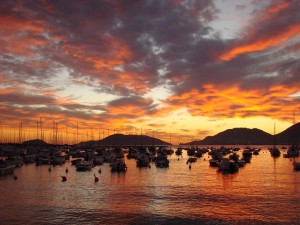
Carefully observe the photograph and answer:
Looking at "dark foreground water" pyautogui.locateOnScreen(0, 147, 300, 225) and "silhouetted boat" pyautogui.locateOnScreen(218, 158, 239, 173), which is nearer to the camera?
"dark foreground water" pyautogui.locateOnScreen(0, 147, 300, 225)

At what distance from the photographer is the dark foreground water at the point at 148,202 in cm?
4528

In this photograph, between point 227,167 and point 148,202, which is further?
point 227,167

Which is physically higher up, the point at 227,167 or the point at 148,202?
the point at 227,167

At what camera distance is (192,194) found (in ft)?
211

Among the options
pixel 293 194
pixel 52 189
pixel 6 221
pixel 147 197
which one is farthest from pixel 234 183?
pixel 6 221

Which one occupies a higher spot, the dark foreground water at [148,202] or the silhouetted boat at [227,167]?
the silhouetted boat at [227,167]

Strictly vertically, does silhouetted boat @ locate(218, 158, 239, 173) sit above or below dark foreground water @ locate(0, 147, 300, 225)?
above

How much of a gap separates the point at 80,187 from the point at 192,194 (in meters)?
24.2

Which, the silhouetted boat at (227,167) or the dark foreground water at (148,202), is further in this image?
the silhouetted boat at (227,167)

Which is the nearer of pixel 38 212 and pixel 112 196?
pixel 38 212

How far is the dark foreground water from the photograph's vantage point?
45281mm

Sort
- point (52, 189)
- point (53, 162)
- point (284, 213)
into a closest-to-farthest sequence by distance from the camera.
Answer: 1. point (284, 213)
2. point (52, 189)
3. point (53, 162)

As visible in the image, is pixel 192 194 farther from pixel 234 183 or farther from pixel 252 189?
pixel 234 183

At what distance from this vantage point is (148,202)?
55.7m
